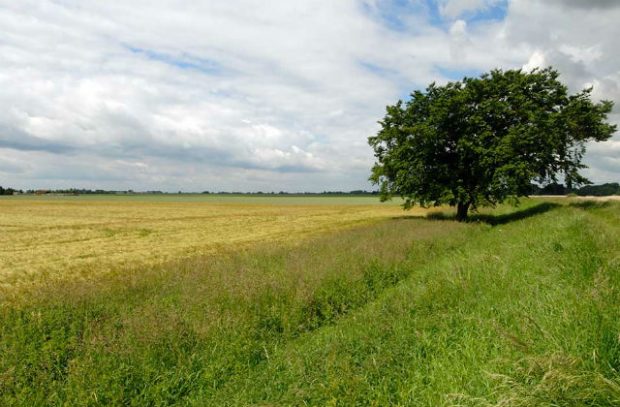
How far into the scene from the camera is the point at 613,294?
18.0 feet

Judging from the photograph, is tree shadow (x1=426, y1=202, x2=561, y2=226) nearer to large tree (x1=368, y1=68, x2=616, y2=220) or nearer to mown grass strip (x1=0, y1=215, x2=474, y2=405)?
large tree (x1=368, y1=68, x2=616, y2=220)

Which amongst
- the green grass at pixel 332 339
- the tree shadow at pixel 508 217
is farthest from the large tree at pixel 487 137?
the green grass at pixel 332 339

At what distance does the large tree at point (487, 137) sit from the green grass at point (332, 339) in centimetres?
2038

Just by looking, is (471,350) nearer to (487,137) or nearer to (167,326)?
(167,326)

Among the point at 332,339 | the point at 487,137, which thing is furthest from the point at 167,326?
the point at 487,137

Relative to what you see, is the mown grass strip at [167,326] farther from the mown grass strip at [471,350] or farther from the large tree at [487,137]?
the large tree at [487,137]

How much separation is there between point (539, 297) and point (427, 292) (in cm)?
226

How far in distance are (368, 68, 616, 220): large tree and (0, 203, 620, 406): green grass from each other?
2038 cm

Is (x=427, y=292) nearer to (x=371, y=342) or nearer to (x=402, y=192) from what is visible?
(x=371, y=342)

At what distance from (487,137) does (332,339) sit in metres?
28.4

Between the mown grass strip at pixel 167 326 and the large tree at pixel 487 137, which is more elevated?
the large tree at pixel 487 137

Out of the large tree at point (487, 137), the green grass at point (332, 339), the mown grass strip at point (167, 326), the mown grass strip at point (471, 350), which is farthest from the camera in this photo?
the large tree at point (487, 137)

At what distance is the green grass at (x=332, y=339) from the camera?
14.2ft

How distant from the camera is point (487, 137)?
30.5 m
